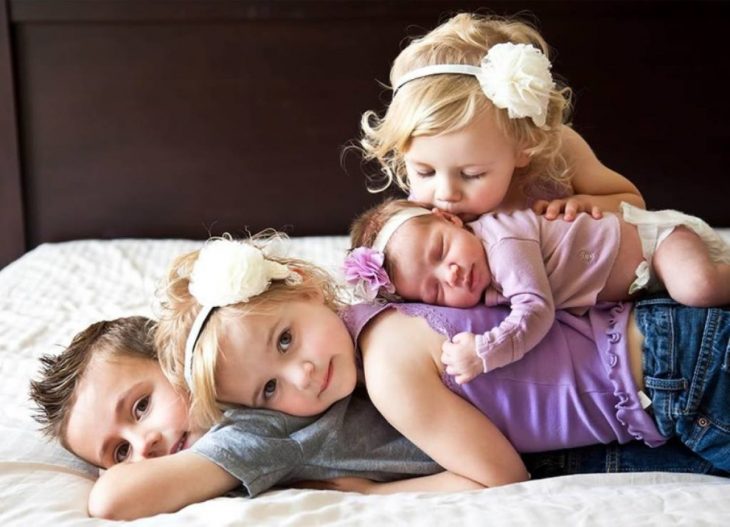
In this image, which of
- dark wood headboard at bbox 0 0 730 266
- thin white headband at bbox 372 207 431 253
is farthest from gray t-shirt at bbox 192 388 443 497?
dark wood headboard at bbox 0 0 730 266

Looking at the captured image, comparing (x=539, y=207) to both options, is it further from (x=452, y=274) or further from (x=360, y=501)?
(x=360, y=501)

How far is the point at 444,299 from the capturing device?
4.30 feet

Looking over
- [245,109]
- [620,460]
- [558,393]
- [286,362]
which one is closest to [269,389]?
[286,362]

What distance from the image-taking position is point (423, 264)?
4.29 feet

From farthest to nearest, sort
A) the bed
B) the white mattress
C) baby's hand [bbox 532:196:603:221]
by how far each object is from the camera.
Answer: the bed < baby's hand [bbox 532:196:603:221] < the white mattress

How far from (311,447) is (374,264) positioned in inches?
10.4

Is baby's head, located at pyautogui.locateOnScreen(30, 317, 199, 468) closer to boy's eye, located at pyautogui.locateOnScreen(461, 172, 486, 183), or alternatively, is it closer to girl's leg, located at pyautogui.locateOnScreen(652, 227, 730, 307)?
boy's eye, located at pyautogui.locateOnScreen(461, 172, 486, 183)

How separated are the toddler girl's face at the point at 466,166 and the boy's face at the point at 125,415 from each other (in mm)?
469

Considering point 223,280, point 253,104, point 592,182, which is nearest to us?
point 223,280

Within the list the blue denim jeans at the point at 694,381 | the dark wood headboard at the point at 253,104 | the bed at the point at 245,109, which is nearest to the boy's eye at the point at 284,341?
the blue denim jeans at the point at 694,381

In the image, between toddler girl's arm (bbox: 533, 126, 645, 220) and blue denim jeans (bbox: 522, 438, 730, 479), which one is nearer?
blue denim jeans (bbox: 522, 438, 730, 479)

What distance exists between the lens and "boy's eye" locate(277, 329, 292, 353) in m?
1.24

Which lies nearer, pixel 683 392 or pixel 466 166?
pixel 683 392

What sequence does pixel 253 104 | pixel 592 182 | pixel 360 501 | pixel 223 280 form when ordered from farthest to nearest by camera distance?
1. pixel 253 104
2. pixel 592 182
3. pixel 223 280
4. pixel 360 501
